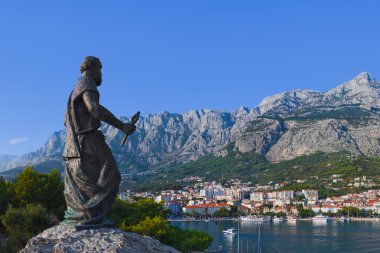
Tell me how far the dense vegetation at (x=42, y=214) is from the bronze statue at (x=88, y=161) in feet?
31.2

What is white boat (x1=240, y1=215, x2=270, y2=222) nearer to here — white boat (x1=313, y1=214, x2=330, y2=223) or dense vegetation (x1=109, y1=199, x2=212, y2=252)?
white boat (x1=313, y1=214, x2=330, y2=223)

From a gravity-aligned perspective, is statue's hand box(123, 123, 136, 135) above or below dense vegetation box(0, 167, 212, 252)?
above

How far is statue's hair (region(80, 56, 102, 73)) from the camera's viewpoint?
5801 millimetres

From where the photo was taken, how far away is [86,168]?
552 centimetres

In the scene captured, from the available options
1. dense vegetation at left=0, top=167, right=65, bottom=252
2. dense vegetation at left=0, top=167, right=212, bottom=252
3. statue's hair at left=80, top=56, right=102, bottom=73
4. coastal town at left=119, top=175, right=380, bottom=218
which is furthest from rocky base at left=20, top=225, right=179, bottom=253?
coastal town at left=119, top=175, right=380, bottom=218

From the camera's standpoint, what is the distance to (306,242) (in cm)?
5550

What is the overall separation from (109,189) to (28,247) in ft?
3.42

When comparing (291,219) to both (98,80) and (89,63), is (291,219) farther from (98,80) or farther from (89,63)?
(89,63)

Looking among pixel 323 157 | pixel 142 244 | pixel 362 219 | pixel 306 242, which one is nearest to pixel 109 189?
pixel 142 244

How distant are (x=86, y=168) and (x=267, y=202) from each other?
122442mm

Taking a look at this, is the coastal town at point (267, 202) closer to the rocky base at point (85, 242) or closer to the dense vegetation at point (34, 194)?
the dense vegetation at point (34, 194)

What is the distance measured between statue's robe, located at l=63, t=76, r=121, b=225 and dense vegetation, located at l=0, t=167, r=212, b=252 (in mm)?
9513

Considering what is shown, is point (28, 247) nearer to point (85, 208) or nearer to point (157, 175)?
point (85, 208)

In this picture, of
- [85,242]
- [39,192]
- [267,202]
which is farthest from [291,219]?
[85,242]
